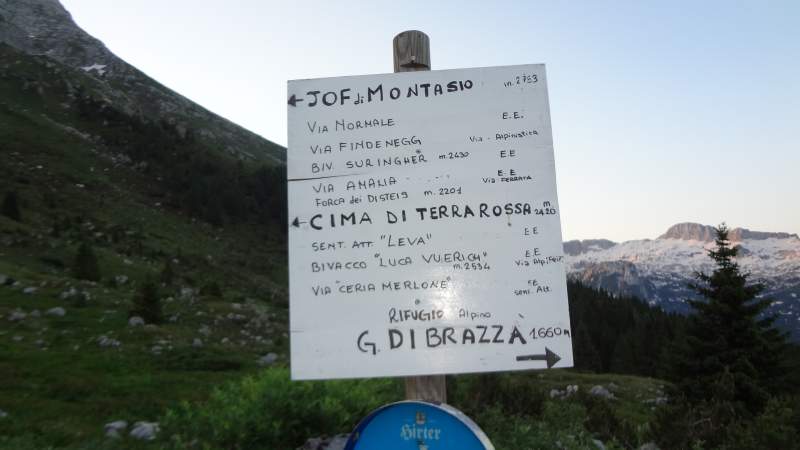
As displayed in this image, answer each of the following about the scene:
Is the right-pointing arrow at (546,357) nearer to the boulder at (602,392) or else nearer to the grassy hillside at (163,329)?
the grassy hillside at (163,329)

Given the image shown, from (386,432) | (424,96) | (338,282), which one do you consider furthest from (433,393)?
(424,96)

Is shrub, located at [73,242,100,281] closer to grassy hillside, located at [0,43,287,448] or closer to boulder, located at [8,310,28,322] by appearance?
grassy hillside, located at [0,43,287,448]

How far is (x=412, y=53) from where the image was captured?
3.71 m

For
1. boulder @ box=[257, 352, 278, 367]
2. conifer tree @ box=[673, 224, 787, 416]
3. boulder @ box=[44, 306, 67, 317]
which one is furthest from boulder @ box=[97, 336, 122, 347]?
conifer tree @ box=[673, 224, 787, 416]

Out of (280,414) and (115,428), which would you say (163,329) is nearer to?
(115,428)

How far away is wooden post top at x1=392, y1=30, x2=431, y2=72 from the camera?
12.2ft

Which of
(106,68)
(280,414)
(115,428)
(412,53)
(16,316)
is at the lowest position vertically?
(115,428)

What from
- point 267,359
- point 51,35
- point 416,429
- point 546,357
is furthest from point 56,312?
point 51,35

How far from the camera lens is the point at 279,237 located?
60094mm

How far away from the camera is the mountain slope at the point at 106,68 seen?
9538 centimetres

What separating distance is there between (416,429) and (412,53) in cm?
243

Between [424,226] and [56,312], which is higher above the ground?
[424,226]

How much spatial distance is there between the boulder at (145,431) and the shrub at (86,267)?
1683cm

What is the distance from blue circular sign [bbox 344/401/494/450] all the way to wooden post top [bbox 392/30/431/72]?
2.23m
